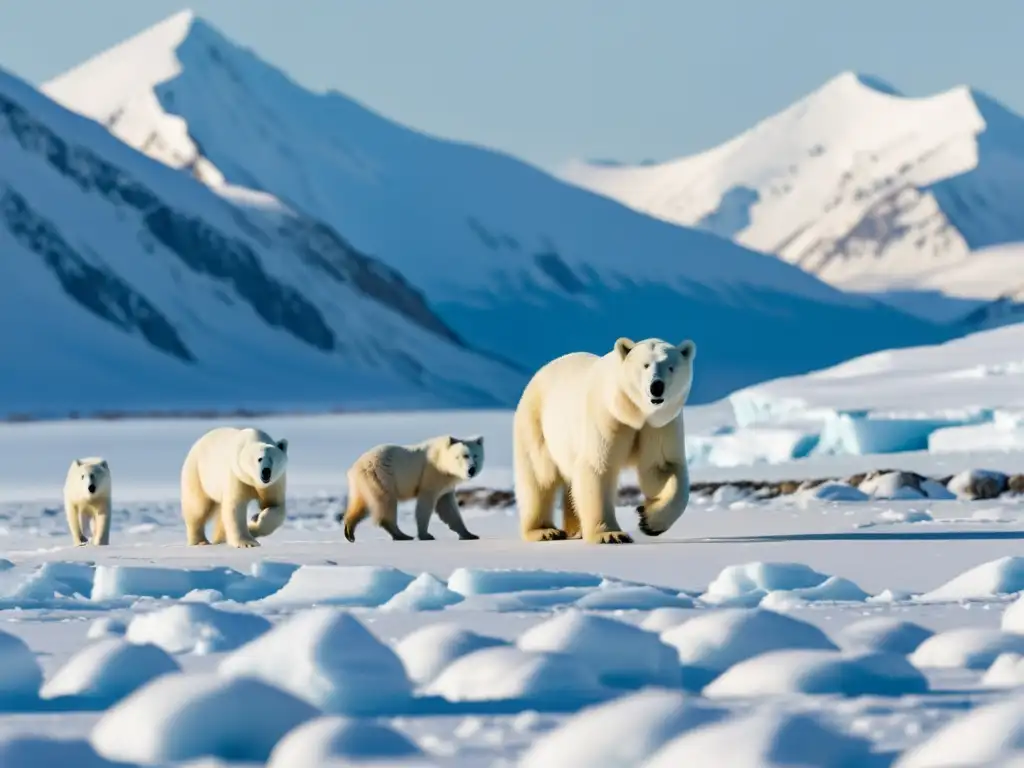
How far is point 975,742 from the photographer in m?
4.19

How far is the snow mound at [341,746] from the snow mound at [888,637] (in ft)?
7.40

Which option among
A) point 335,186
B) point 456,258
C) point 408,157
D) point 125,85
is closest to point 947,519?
point 456,258

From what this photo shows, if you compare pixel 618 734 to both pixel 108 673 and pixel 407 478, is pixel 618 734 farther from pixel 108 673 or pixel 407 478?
pixel 407 478

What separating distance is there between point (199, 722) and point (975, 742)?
158cm

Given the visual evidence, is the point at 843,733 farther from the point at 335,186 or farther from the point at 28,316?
the point at 335,186

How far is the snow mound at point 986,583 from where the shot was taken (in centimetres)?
809

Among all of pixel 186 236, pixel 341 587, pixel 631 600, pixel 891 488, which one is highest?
pixel 186 236

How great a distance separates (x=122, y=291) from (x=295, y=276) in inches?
527

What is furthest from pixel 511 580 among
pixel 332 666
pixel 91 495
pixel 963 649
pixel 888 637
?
pixel 91 495

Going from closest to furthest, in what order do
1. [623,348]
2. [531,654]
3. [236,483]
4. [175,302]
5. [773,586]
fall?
[531,654] < [773,586] < [623,348] < [236,483] < [175,302]

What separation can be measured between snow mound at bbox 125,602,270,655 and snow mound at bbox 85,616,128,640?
0.26 m

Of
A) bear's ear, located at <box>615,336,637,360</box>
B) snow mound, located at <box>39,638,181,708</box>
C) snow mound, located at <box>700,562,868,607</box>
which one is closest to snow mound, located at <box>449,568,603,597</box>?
snow mound, located at <box>700,562,868,607</box>

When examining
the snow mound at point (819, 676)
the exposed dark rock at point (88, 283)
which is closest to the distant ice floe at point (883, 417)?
the snow mound at point (819, 676)

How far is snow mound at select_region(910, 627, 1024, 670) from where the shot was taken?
6.02 m
